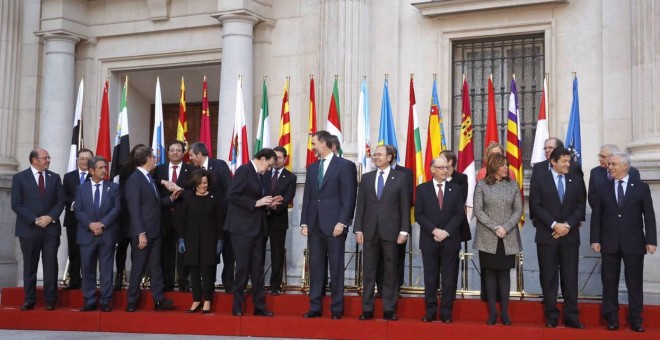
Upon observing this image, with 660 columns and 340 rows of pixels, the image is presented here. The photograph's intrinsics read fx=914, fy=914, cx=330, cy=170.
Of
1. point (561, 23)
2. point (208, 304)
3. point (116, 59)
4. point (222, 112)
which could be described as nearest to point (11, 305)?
point (208, 304)

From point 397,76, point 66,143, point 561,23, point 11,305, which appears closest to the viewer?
point 11,305

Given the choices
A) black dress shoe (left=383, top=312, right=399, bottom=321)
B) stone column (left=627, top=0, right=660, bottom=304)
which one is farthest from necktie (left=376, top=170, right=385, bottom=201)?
stone column (left=627, top=0, right=660, bottom=304)

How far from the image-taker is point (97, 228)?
1086 cm

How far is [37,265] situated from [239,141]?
371cm

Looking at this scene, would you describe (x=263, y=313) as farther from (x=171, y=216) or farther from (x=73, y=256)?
(x=73, y=256)

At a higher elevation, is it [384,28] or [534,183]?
[384,28]

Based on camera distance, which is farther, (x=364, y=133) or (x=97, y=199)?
(x=364, y=133)

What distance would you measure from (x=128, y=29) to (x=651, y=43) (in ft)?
29.6

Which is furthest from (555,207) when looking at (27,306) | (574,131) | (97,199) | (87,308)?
(27,306)

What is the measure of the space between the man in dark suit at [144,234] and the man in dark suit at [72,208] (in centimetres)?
115

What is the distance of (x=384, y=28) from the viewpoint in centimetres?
1439

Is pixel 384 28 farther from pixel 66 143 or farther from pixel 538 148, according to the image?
pixel 66 143

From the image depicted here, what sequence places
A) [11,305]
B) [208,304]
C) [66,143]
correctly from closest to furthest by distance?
[208,304]
[11,305]
[66,143]

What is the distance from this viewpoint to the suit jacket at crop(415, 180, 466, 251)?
9625mm
